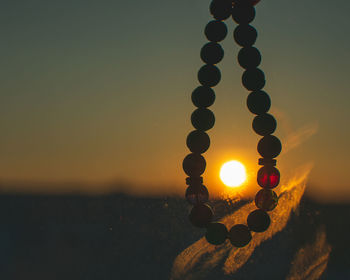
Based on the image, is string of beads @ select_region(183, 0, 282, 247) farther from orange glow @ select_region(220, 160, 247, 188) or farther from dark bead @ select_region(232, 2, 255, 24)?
orange glow @ select_region(220, 160, 247, 188)

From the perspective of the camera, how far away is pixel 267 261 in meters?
1.33

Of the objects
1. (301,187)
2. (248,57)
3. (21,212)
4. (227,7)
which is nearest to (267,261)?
(301,187)

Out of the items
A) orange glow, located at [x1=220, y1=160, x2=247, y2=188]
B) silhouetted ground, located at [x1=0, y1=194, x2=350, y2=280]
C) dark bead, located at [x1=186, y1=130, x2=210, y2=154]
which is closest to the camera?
dark bead, located at [x1=186, y1=130, x2=210, y2=154]

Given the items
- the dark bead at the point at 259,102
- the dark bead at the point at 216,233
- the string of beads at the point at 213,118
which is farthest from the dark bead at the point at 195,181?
the dark bead at the point at 259,102

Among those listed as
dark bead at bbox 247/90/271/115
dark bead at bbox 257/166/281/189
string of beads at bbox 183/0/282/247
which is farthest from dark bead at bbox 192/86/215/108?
dark bead at bbox 257/166/281/189

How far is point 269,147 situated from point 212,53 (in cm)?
27

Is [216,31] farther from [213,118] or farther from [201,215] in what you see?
[201,215]

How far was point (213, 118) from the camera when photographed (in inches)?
38.2

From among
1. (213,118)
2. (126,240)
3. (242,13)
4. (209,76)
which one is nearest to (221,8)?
(242,13)

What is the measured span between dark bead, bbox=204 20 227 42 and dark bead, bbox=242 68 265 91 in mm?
110

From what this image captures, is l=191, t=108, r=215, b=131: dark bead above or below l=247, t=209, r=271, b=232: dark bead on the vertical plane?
above

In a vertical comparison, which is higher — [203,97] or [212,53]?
[212,53]

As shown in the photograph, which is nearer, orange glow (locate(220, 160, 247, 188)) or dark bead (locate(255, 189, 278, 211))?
dark bead (locate(255, 189, 278, 211))

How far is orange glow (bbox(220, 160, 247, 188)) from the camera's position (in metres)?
1.14
